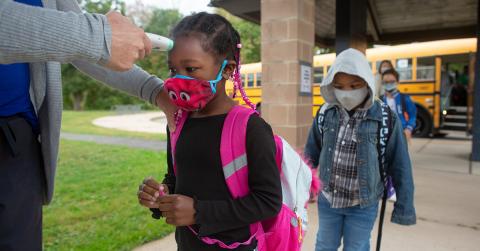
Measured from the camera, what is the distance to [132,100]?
109 ft

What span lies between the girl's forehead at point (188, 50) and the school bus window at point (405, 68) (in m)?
11.6

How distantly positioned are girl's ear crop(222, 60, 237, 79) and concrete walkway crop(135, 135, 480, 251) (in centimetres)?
242

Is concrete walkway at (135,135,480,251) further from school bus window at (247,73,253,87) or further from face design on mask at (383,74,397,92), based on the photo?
school bus window at (247,73,253,87)

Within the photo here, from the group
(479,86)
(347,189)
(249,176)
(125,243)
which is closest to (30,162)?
(249,176)

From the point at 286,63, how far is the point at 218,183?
354cm

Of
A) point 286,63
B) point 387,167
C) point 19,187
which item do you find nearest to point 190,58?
point 19,187

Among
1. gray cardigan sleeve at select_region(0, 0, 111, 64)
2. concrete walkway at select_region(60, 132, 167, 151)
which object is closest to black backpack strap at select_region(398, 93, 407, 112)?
gray cardigan sleeve at select_region(0, 0, 111, 64)

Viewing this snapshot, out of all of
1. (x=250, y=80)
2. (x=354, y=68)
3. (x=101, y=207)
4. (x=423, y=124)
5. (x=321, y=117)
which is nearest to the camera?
(x=354, y=68)

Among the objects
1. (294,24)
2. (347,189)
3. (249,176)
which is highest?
(294,24)

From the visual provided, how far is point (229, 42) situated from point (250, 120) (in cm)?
29

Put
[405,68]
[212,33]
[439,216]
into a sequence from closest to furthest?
[212,33] < [439,216] < [405,68]

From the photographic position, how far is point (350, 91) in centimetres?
245

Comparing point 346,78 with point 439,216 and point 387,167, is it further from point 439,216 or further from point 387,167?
point 439,216

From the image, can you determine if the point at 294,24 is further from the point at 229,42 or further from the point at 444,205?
the point at 229,42
